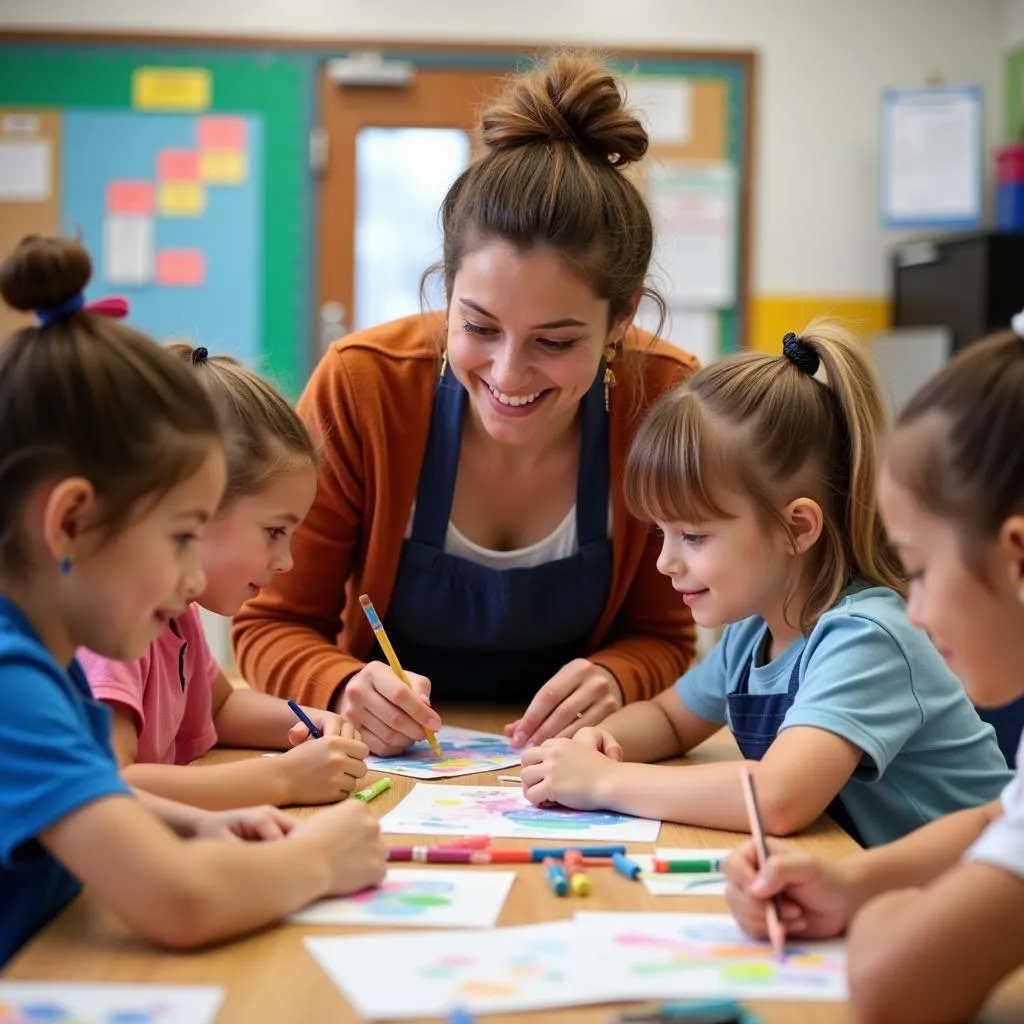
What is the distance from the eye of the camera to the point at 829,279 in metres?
4.66

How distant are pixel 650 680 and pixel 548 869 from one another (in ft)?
2.29

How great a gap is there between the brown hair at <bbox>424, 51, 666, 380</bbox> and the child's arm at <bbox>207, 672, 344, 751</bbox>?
1.74 ft

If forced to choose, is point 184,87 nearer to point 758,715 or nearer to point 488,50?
point 488,50

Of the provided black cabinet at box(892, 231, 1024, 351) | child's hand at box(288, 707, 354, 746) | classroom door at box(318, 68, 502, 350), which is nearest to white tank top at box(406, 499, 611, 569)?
child's hand at box(288, 707, 354, 746)

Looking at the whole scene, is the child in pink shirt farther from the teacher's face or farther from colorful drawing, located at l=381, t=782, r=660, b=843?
the teacher's face

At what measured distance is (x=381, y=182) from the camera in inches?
181

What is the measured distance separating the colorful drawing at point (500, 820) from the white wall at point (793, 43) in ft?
11.6

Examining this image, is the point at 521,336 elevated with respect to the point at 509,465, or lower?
elevated

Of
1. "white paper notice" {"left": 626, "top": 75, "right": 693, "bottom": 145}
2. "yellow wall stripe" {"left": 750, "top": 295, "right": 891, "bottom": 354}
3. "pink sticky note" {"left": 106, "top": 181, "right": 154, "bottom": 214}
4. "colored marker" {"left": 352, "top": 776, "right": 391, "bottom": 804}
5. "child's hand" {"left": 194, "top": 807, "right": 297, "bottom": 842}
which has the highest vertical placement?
"white paper notice" {"left": 626, "top": 75, "right": 693, "bottom": 145}

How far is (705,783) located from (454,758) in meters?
0.35

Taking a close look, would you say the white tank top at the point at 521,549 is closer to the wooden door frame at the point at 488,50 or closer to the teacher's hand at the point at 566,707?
the teacher's hand at the point at 566,707

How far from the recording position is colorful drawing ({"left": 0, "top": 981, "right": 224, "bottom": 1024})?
805 millimetres

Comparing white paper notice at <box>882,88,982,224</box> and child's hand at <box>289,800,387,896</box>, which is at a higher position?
white paper notice at <box>882,88,982,224</box>

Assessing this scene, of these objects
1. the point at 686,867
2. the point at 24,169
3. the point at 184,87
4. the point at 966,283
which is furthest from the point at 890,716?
the point at 24,169
